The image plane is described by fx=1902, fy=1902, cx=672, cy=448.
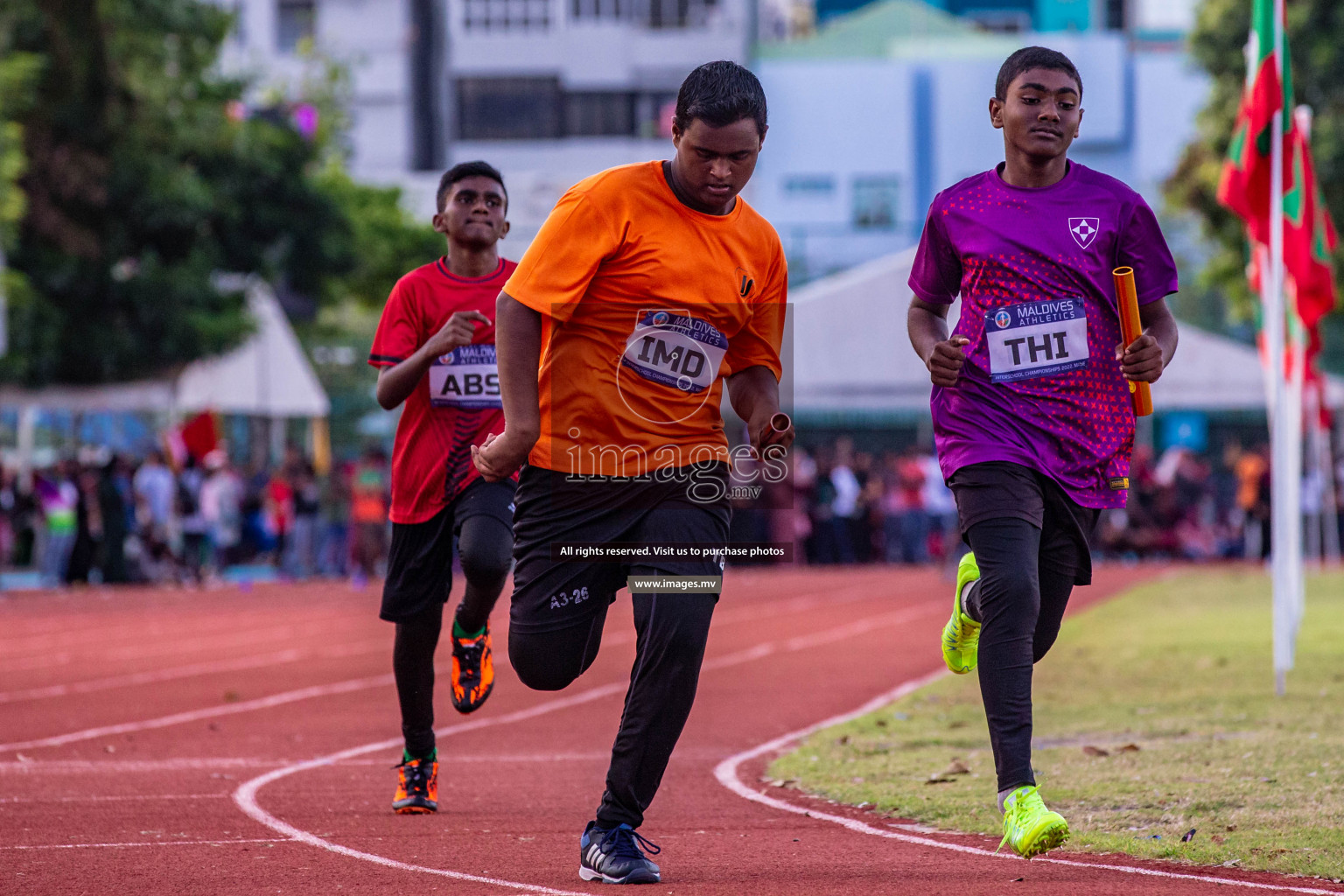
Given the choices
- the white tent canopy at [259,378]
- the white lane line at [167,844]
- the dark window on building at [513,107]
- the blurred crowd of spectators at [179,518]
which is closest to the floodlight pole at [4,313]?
the blurred crowd of spectators at [179,518]

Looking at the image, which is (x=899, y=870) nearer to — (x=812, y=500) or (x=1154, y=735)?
(x=1154, y=735)

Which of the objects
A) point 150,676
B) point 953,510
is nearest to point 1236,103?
point 953,510

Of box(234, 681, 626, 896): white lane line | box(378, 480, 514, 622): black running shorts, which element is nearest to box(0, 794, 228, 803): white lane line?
box(234, 681, 626, 896): white lane line

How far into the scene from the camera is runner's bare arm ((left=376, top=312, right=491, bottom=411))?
6.57 metres

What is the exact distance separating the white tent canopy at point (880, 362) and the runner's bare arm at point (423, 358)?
71.2ft

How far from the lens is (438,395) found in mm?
7074

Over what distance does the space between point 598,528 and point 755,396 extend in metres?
0.62

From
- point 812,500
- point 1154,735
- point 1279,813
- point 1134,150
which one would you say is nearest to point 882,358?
point 812,500

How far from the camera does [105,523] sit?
26.1 m

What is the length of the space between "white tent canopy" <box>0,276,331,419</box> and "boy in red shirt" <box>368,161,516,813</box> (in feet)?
79.6

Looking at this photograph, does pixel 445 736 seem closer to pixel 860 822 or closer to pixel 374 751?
pixel 374 751

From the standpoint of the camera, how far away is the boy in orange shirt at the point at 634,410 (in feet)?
17.2

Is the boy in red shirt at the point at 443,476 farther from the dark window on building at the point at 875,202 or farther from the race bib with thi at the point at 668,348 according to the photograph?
the dark window on building at the point at 875,202

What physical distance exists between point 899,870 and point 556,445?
1.60m
